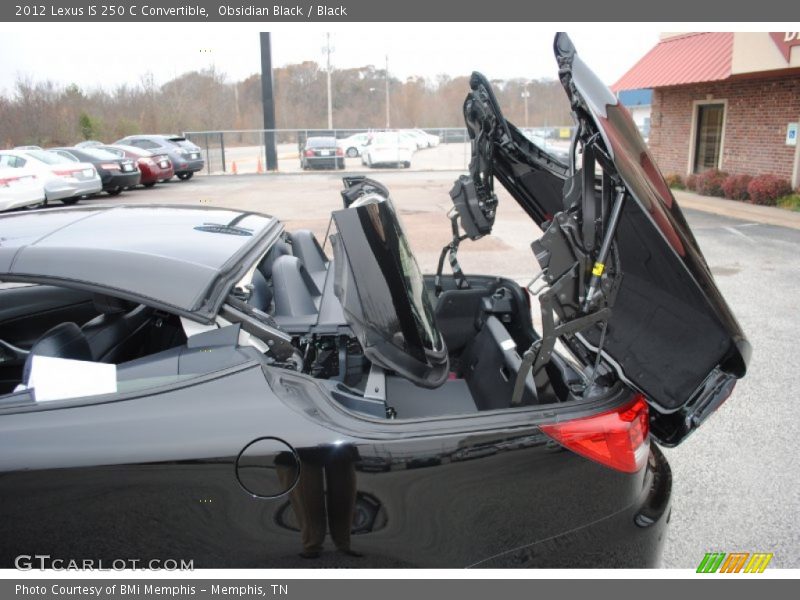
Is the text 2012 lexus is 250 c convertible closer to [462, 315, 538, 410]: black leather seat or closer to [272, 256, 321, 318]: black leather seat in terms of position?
[462, 315, 538, 410]: black leather seat

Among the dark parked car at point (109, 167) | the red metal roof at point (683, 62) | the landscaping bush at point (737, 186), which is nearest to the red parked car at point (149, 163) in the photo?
the dark parked car at point (109, 167)

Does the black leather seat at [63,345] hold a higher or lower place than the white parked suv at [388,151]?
lower

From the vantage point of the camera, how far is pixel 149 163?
21.1 meters

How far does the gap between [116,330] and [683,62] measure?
18.3 metres

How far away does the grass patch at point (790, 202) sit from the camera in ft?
44.7

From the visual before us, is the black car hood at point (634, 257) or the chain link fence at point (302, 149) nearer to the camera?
the black car hood at point (634, 257)

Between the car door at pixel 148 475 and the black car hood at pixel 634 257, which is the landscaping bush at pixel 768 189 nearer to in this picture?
the black car hood at pixel 634 257

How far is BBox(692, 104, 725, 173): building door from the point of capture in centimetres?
1692

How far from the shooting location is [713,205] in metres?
14.8

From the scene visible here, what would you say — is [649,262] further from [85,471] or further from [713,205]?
[713,205]

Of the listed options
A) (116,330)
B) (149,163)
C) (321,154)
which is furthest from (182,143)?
(116,330)

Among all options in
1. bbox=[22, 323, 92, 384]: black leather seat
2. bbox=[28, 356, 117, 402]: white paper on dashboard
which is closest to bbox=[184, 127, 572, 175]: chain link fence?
bbox=[22, 323, 92, 384]: black leather seat

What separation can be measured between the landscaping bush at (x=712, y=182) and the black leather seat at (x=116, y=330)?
16.8m

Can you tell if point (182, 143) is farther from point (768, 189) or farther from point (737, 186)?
point (768, 189)
